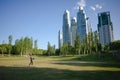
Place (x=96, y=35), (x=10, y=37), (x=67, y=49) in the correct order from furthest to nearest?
(x=67, y=49) < (x=10, y=37) < (x=96, y=35)

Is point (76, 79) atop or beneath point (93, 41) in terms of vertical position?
beneath

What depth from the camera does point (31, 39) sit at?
12812 centimetres

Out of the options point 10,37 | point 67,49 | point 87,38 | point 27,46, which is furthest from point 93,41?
point 10,37

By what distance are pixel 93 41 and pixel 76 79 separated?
80.1 metres

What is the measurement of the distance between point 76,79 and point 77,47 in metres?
82.9

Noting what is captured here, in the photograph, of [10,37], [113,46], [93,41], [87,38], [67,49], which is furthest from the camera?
[113,46]

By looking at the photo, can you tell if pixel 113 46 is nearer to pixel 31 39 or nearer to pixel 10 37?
pixel 31 39

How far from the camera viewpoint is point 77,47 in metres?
98.2

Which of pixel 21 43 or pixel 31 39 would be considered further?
pixel 31 39

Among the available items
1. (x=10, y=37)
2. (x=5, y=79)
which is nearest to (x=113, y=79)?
(x=5, y=79)

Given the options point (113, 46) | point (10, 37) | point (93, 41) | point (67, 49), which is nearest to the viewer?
point (93, 41)

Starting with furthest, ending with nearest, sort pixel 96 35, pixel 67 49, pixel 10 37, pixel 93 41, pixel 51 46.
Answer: pixel 51 46, pixel 67 49, pixel 10 37, pixel 93 41, pixel 96 35

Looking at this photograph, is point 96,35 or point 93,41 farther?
point 93,41

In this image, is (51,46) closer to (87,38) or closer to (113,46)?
(87,38)
